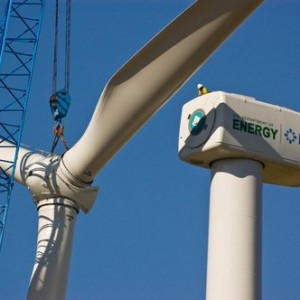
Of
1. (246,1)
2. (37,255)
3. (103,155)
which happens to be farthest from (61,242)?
(246,1)

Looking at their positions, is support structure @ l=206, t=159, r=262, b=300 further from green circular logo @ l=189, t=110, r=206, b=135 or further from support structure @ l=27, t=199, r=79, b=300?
support structure @ l=27, t=199, r=79, b=300

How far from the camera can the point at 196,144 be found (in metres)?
18.8

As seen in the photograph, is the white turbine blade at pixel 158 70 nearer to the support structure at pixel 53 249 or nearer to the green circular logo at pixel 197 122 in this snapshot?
the green circular logo at pixel 197 122

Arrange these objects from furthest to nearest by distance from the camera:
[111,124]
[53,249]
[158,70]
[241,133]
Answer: [53,249] → [111,124] → [158,70] → [241,133]

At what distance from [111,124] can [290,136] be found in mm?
5288

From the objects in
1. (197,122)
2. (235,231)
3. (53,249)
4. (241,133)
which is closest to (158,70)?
(197,122)

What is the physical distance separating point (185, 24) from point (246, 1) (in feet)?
4.91

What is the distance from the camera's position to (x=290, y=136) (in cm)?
1895

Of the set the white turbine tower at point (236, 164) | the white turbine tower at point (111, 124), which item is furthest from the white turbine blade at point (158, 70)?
Answer: the white turbine tower at point (236, 164)

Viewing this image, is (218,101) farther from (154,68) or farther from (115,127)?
(115,127)

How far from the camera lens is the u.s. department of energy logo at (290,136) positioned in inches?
744

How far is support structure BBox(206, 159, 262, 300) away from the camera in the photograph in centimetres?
1770

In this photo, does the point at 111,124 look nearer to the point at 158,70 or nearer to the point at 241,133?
the point at 158,70

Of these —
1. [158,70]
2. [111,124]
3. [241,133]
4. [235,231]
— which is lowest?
[235,231]
